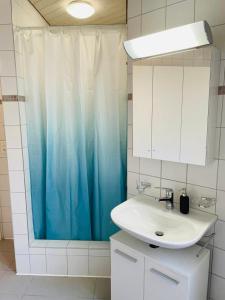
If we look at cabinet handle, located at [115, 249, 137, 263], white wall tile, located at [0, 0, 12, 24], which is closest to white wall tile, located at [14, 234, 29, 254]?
cabinet handle, located at [115, 249, 137, 263]

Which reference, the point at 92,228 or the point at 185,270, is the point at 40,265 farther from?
the point at 185,270

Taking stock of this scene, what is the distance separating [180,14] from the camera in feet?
5.06

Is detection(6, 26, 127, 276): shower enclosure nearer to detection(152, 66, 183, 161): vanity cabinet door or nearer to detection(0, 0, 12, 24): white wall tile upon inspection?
detection(0, 0, 12, 24): white wall tile

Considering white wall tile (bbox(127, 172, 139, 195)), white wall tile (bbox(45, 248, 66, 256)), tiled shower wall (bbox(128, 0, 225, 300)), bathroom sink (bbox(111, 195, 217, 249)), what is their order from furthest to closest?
white wall tile (bbox(45, 248, 66, 256))
white wall tile (bbox(127, 172, 139, 195))
tiled shower wall (bbox(128, 0, 225, 300))
bathroom sink (bbox(111, 195, 217, 249))

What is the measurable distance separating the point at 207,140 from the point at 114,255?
3.24ft

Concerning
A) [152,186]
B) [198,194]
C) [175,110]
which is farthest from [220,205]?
[175,110]

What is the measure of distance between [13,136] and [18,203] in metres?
0.60

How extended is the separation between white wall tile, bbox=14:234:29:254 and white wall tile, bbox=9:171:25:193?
437mm

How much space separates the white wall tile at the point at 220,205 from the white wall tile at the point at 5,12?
1.99 metres

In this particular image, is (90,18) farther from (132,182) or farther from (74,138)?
(132,182)

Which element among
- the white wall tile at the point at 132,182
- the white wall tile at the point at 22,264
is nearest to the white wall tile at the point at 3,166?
the white wall tile at the point at 22,264

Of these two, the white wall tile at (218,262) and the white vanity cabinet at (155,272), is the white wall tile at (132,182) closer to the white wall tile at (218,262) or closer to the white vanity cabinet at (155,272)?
the white vanity cabinet at (155,272)

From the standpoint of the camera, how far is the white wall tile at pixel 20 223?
2.13m

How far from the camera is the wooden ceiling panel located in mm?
2203
